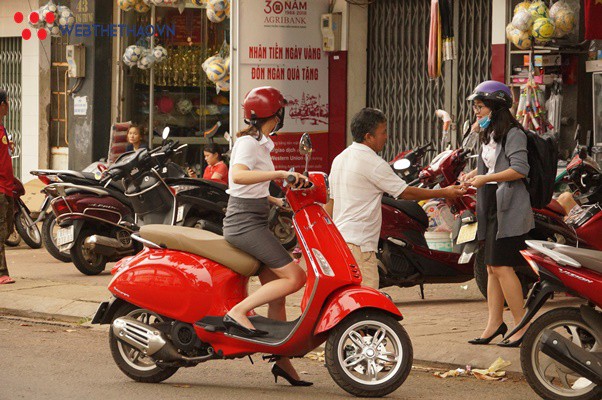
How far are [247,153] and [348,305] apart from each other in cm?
105

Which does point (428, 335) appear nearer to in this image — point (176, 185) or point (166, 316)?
point (166, 316)

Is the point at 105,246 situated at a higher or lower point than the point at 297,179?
lower

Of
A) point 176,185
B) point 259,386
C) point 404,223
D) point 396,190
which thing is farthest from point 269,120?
point 176,185

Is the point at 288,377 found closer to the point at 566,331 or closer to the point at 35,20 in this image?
the point at 566,331

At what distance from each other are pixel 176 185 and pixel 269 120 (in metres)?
5.53

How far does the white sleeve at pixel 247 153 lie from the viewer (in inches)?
279

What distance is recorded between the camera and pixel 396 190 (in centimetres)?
762

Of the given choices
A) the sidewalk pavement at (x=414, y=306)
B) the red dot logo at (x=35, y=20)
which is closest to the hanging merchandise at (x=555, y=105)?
the sidewalk pavement at (x=414, y=306)

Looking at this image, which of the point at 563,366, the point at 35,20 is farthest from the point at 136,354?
the point at 35,20

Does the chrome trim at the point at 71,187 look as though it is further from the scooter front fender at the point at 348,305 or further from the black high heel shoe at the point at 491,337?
the scooter front fender at the point at 348,305

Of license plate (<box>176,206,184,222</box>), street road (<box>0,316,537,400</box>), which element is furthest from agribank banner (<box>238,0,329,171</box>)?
street road (<box>0,316,537,400</box>)

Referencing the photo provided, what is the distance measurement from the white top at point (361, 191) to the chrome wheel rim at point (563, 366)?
146cm

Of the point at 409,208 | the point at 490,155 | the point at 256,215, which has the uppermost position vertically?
the point at 490,155

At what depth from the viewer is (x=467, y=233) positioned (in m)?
9.71
